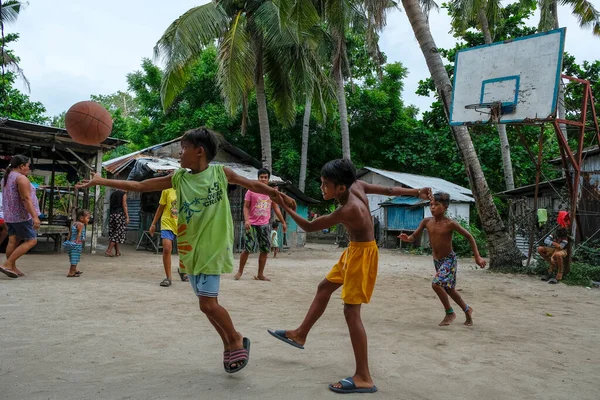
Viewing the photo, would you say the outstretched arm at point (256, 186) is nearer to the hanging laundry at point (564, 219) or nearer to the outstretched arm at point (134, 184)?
the outstretched arm at point (134, 184)

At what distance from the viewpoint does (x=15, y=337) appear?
3.81m

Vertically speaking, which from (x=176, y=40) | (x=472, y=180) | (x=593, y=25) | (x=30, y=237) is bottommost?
(x=30, y=237)

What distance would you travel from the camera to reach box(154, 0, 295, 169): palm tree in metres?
13.2

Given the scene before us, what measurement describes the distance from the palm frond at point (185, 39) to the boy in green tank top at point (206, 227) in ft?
34.8

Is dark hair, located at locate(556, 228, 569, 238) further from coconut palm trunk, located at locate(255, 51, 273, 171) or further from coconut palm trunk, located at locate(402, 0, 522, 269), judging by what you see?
coconut palm trunk, located at locate(255, 51, 273, 171)

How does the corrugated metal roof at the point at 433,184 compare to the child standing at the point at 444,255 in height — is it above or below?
above

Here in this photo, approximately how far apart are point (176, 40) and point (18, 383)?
454 inches

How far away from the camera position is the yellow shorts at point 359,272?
3086mm

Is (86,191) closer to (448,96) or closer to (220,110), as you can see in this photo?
(448,96)

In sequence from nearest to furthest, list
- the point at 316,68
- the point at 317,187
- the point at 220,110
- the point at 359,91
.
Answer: the point at 316,68
the point at 220,110
the point at 317,187
the point at 359,91

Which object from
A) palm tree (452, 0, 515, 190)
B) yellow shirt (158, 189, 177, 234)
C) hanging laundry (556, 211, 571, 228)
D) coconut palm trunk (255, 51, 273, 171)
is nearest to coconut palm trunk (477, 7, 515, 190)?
palm tree (452, 0, 515, 190)

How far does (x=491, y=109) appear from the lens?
10.2 m

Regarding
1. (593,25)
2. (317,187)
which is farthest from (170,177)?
(317,187)

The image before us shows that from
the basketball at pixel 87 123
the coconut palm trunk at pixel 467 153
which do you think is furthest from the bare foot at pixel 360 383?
the coconut palm trunk at pixel 467 153
